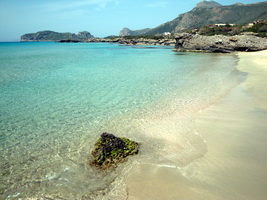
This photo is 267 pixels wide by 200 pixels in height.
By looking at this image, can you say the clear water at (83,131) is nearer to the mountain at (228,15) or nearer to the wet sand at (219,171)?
the wet sand at (219,171)

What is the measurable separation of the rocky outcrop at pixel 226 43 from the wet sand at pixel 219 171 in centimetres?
4350

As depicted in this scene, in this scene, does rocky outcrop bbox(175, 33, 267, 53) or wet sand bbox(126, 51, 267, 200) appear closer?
wet sand bbox(126, 51, 267, 200)

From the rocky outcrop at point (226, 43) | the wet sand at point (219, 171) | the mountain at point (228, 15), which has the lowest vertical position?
the wet sand at point (219, 171)

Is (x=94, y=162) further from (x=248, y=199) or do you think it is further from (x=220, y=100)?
(x=220, y=100)

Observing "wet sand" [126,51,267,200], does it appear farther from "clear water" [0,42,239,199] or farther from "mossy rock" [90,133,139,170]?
"mossy rock" [90,133,139,170]

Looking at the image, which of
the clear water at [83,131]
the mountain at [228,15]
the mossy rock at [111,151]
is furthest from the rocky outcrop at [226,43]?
the mountain at [228,15]

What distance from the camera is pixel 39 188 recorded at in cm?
452

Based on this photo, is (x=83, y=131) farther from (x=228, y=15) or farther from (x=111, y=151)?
(x=228, y=15)

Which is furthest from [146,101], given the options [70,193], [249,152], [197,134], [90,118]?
[70,193]

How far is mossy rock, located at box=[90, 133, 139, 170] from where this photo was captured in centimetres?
536

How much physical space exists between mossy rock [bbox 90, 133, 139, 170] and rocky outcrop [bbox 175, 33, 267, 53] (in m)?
47.2

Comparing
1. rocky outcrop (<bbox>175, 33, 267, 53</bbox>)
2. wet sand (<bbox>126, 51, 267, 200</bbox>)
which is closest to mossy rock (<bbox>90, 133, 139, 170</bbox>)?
wet sand (<bbox>126, 51, 267, 200</bbox>)

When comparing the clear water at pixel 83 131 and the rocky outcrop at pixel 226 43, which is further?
the rocky outcrop at pixel 226 43

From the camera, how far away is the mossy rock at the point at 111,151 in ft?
17.6
